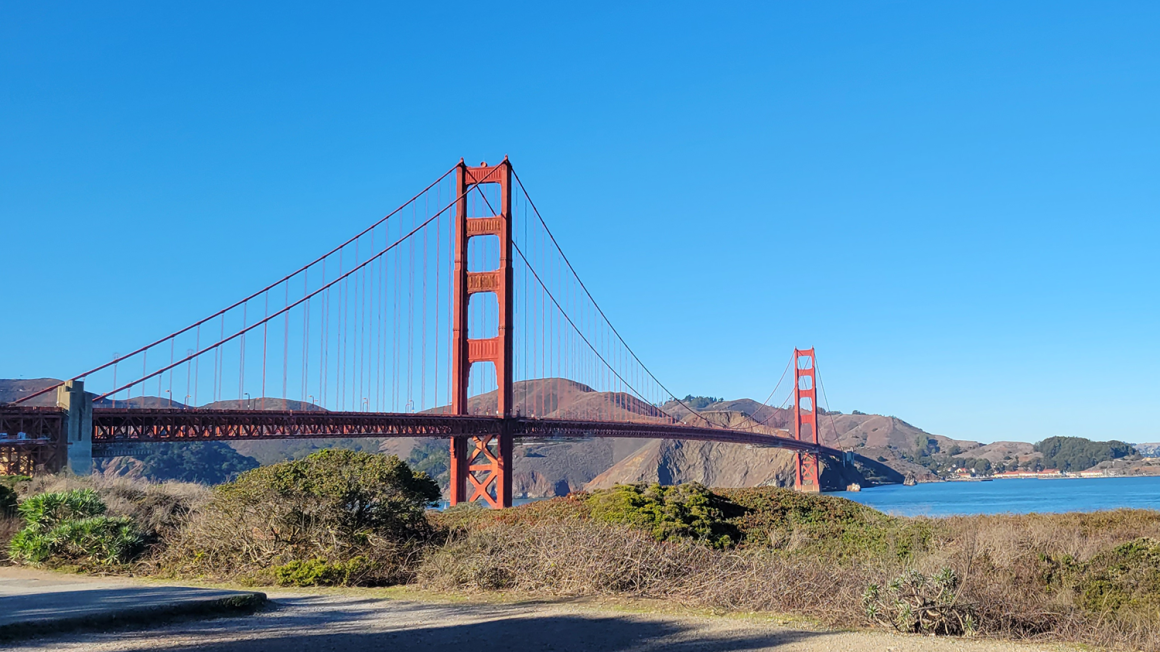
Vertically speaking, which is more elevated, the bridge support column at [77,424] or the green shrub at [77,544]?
the bridge support column at [77,424]

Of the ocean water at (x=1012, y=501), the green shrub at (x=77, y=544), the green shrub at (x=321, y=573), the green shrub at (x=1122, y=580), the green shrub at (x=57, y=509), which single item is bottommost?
the ocean water at (x=1012, y=501)

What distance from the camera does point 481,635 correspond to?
9531 millimetres

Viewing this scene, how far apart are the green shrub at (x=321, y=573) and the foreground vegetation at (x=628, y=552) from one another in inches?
0.8

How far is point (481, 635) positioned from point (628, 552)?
335cm

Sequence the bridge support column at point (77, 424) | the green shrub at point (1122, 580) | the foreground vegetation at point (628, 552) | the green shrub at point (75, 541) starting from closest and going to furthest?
the foreground vegetation at point (628, 552), the green shrub at point (1122, 580), the green shrub at point (75, 541), the bridge support column at point (77, 424)

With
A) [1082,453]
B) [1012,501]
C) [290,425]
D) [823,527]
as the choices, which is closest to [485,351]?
[290,425]

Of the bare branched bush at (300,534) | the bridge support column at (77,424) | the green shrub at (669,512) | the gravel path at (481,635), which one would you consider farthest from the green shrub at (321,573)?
the bridge support column at (77,424)

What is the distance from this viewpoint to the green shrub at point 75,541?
1466 centimetres

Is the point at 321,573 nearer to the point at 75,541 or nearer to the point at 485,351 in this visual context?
the point at 75,541

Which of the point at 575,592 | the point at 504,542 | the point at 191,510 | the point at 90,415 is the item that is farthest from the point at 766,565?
the point at 90,415

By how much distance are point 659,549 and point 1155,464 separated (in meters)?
181

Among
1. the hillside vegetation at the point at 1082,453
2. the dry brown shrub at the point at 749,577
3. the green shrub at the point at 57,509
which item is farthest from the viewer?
the hillside vegetation at the point at 1082,453

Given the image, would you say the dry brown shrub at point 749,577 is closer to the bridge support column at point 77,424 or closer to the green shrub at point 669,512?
the green shrub at point 669,512

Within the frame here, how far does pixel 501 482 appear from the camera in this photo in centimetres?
4691
